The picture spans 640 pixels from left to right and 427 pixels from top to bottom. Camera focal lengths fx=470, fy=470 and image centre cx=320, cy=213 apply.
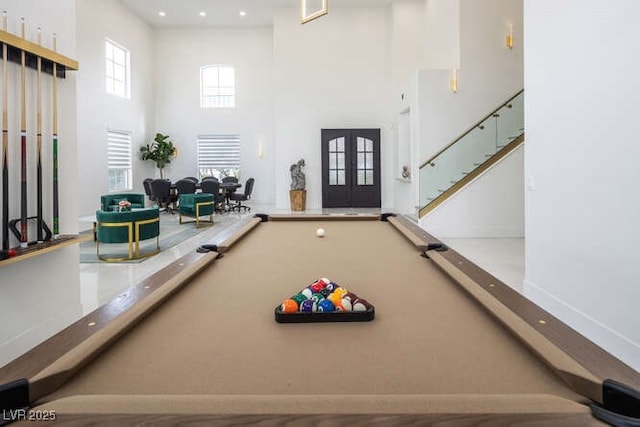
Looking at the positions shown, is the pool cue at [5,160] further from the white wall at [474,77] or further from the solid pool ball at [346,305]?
the white wall at [474,77]

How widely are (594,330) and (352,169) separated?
11.0 metres

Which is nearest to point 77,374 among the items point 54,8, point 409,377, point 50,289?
point 409,377

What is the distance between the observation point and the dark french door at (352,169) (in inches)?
547

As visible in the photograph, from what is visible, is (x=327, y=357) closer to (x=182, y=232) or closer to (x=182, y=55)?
(x=182, y=232)

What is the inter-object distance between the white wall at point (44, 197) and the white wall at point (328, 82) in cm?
1012

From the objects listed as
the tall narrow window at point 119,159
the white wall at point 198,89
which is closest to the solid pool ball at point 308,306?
the tall narrow window at point 119,159

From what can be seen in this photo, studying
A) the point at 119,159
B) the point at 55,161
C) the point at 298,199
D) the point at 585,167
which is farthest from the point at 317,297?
the point at 119,159

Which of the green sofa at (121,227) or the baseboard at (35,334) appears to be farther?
the green sofa at (121,227)

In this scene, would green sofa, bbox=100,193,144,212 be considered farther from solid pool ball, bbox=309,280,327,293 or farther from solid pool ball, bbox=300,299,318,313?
solid pool ball, bbox=300,299,318,313

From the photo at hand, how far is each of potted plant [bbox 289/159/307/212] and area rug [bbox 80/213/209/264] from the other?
3622mm

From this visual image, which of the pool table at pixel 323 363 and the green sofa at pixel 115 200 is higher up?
the green sofa at pixel 115 200

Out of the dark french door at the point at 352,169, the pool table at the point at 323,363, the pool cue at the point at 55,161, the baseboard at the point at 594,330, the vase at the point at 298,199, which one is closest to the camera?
the pool table at the point at 323,363

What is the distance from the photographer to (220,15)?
46.3 feet

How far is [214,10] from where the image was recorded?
13.7m
